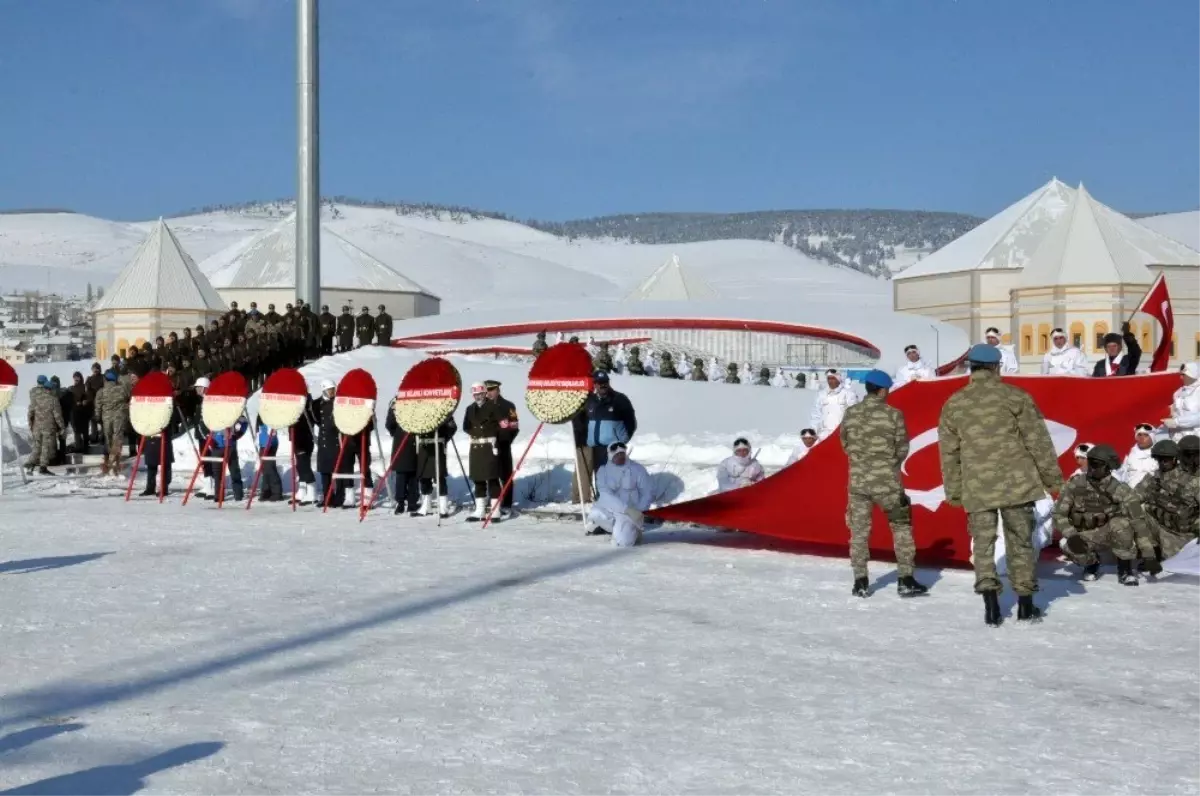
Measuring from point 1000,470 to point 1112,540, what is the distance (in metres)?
1.92

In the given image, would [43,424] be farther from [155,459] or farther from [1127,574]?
[1127,574]

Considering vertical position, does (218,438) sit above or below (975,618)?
above

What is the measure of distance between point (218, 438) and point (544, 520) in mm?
4181

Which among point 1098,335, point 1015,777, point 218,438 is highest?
point 1098,335

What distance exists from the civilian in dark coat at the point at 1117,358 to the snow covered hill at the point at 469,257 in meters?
64.6

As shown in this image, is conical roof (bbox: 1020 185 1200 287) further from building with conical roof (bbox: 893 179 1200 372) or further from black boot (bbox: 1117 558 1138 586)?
black boot (bbox: 1117 558 1138 586)

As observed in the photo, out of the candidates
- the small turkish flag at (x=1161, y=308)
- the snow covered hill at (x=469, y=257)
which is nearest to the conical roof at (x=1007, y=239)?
the snow covered hill at (x=469, y=257)

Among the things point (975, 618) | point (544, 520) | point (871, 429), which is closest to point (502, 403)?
point (544, 520)

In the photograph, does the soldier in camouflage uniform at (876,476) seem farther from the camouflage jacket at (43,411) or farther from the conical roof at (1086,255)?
the conical roof at (1086,255)

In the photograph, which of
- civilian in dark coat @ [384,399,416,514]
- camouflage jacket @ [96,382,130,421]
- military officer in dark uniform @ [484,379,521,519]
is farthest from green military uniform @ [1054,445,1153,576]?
camouflage jacket @ [96,382,130,421]

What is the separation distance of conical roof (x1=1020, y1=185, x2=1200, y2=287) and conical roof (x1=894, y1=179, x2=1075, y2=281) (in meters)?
5.62

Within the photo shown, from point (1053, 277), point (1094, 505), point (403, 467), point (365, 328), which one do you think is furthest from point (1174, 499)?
point (1053, 277)

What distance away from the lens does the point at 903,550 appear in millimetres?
7809

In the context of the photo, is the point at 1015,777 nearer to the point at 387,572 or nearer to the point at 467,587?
the point at 467,587
